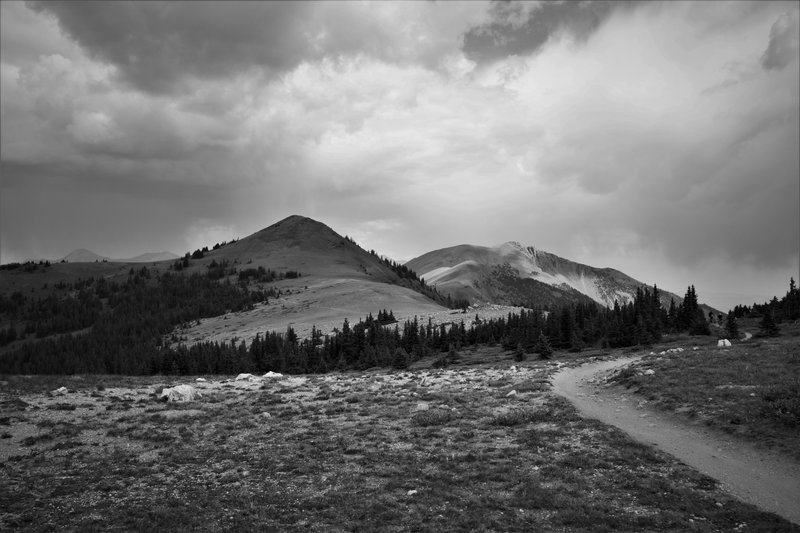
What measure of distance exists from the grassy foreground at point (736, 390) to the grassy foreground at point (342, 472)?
229 inches

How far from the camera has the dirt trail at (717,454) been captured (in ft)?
51.7

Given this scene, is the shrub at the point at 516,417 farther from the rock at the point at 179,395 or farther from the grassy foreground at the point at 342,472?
the rock at the point at 179,395

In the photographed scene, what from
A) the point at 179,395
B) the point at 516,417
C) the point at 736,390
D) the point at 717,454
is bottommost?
the point at 717,454

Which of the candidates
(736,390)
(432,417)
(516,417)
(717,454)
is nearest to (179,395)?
(432,417)

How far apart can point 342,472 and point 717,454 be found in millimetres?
16265

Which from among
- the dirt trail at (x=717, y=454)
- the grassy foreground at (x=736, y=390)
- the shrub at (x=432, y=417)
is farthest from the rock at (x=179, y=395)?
the grassy foreground at (x=736, y=390)

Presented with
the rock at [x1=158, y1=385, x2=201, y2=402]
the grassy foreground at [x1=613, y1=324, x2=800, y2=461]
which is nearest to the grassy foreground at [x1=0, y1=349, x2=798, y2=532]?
the rock at [x1=158, y1=385, x2=201, y2=402]

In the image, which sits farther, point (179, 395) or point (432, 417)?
point (179, 395)

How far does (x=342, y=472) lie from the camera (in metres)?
19.1

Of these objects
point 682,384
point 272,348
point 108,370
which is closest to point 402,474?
point 682,384

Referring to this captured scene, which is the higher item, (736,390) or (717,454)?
(736,390)

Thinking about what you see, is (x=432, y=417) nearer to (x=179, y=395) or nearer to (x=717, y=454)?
(x=717, y=454)

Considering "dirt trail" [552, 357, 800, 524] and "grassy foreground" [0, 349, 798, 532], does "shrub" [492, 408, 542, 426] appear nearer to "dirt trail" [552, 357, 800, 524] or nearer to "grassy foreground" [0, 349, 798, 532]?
"grassy foreground" [0, 349, 798, 532]

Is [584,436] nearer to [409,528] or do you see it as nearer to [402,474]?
[402,474]
